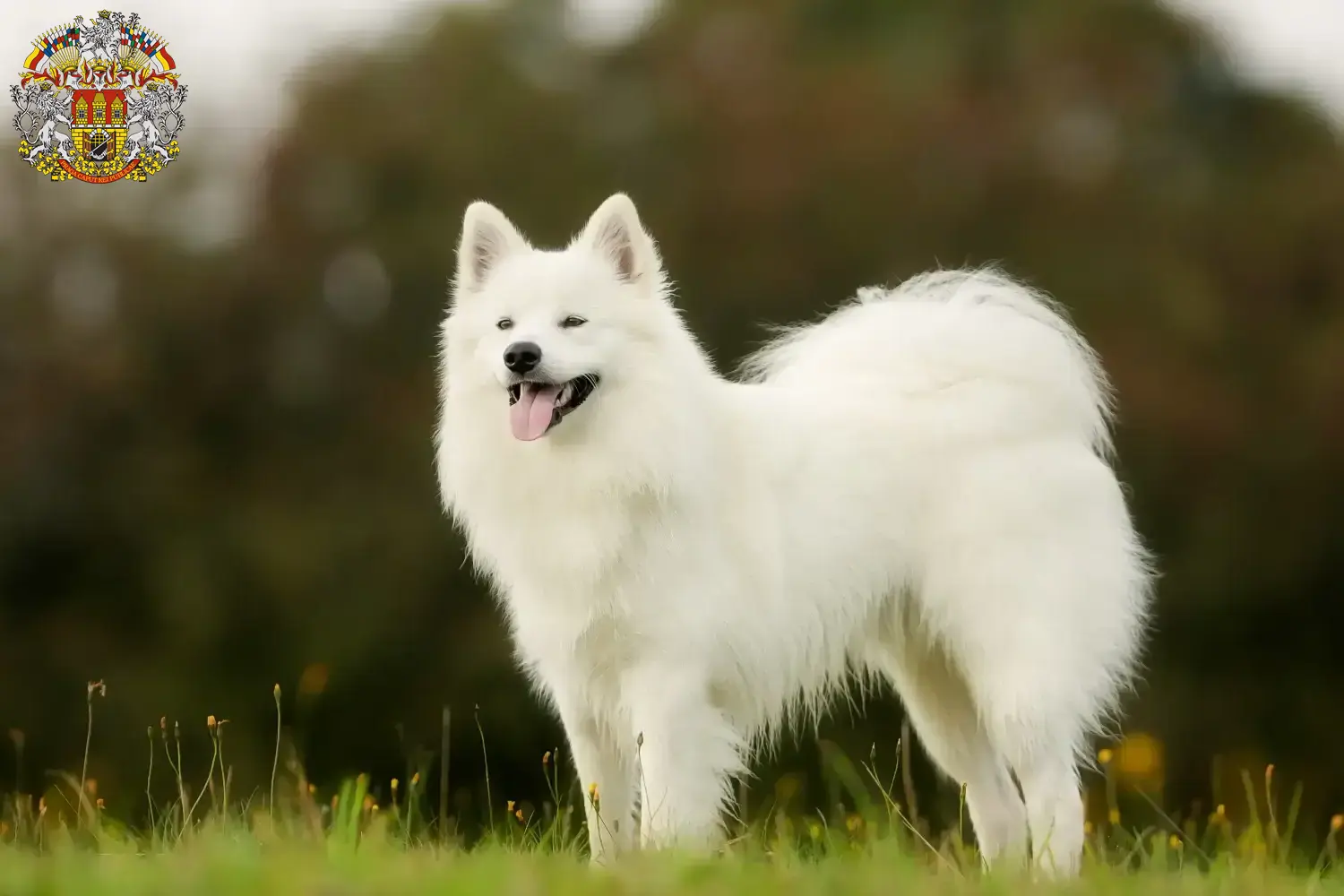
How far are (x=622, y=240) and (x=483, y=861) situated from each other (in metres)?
2.22

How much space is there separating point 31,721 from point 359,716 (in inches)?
110

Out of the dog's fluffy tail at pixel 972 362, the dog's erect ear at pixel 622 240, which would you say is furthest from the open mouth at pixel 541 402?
the dog's fluffy tail at pixel 972 362

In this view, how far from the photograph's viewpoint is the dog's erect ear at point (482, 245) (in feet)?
16.1

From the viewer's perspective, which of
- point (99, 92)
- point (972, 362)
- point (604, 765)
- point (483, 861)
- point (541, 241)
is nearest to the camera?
point (483, 861)

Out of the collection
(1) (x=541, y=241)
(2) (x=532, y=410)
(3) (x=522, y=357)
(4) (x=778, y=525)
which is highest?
(1) (x=541, y=241)

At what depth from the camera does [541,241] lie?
1233cm

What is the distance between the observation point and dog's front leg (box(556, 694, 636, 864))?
4.66 metres

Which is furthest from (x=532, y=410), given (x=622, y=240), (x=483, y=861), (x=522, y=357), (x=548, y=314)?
(x=483, y=861)

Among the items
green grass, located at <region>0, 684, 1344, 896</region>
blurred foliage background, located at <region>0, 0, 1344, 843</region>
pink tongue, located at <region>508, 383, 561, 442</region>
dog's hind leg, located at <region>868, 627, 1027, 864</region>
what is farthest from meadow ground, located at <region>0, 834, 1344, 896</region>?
blurred foliage background, located at <region>0, 0, 1344, 843</region>

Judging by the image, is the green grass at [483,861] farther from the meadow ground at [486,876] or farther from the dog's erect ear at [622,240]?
the dog's erect ear at [622,240]

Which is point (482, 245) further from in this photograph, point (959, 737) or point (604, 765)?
point (959, 737)

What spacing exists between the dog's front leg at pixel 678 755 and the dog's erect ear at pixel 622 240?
1.32 m

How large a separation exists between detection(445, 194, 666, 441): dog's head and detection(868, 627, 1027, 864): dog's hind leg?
1.55 m

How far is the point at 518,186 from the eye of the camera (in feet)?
43.4
